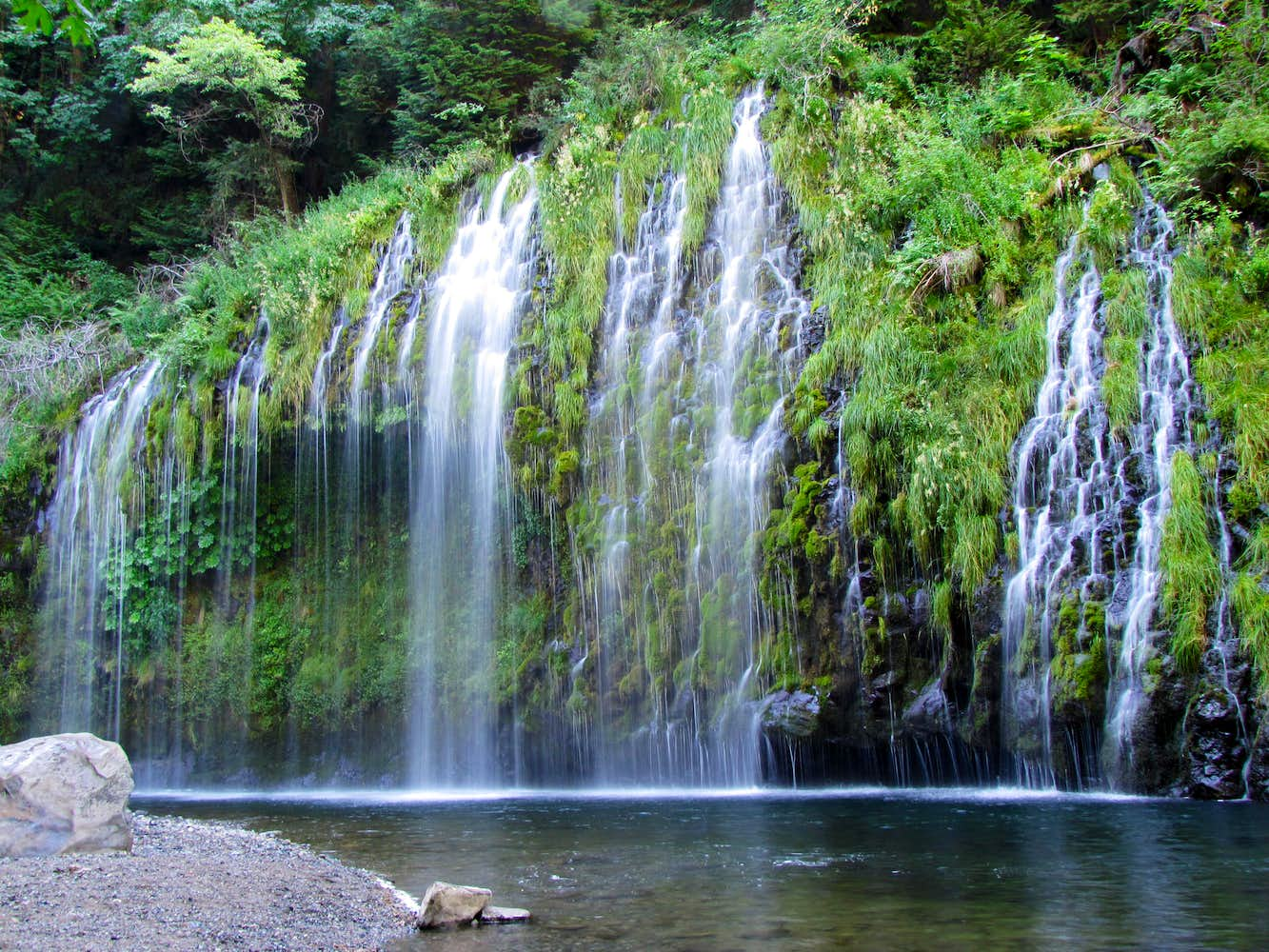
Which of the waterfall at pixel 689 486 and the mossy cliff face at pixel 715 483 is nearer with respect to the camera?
the mossy cliff face at pixel 715 483

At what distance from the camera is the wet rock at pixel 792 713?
406 inches

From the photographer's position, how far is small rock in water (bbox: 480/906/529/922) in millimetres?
5055

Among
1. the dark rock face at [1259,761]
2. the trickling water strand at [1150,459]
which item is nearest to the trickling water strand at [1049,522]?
the trickling water strand at [1150,459]

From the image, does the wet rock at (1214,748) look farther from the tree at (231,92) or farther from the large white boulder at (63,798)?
the tree at (231,92)

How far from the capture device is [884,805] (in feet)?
29.1

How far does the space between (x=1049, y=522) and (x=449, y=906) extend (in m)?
6.72

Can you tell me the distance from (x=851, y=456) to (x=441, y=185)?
30.8 ft

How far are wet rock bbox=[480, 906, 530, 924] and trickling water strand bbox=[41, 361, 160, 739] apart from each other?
1246cm

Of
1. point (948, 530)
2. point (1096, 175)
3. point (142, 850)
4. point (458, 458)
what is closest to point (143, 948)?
point (142, 850)

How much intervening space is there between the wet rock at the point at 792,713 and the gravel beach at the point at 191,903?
5.22 metres

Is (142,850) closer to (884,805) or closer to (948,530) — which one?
(884,805)

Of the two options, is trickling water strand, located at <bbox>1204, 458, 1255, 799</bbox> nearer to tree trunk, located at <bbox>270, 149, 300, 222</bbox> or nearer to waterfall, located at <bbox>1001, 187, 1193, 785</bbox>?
waterfall, located at <bbox>1001, 187, 1193, 785</bbox>

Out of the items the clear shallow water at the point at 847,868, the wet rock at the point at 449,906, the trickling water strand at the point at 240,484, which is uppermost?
the trickling water strand at the point at 240,484

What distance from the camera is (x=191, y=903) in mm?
4945
